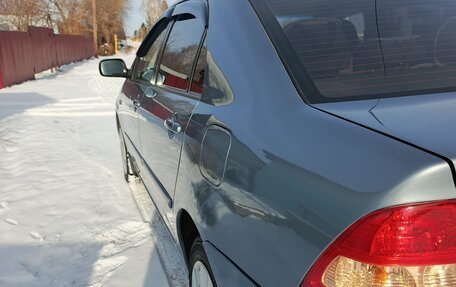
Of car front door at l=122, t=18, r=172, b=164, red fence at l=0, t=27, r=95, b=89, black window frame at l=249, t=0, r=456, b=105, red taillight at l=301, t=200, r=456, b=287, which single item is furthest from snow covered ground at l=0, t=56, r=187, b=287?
red fence at l=0, t=27, r=95, b=89

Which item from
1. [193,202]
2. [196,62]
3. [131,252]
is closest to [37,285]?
[131,252]

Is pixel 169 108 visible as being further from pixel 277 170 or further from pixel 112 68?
pixel 112 68

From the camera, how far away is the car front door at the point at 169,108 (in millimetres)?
2229

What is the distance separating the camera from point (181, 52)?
2650 millimetres

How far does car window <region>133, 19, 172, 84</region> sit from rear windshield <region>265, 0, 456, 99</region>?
150cm

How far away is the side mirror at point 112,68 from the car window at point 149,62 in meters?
0.15

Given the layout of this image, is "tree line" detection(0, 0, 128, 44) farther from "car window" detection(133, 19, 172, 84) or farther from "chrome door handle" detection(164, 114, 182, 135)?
"chrome door handle" detection(164, 114, 182, 135)

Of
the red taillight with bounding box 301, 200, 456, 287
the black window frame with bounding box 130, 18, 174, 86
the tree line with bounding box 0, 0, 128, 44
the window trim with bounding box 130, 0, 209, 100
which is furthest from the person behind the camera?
the tree line with bounding box 0, 0, 128, 44

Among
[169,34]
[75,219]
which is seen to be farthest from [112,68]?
[75,219]

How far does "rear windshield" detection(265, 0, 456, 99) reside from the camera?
1.54 meters

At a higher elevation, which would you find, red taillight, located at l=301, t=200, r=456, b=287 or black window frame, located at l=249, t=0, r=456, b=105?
black window frame, located at l=249, t=0, r=456, b=105

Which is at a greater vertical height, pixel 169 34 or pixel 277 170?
pixel 169 34

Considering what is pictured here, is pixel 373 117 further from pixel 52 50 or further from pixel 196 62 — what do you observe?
pixel 52 50

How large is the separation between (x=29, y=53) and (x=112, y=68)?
1539 cm
